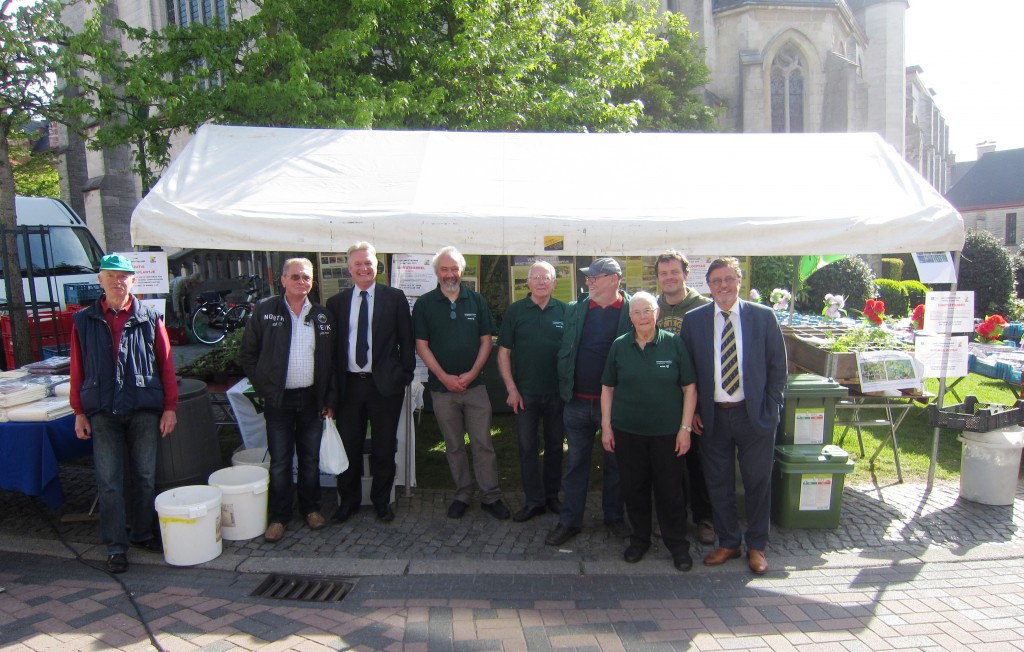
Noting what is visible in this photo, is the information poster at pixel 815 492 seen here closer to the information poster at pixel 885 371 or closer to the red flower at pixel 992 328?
the information poster at pixel 885 371

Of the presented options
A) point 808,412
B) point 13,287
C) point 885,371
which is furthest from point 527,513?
point 13,287

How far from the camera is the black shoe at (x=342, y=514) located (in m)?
4.73

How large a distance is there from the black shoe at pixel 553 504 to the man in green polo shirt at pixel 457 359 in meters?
0.31

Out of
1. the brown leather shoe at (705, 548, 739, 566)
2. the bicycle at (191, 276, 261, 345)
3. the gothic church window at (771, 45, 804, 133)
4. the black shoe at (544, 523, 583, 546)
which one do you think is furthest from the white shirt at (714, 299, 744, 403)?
the gothic church window at (771, 45, 804, 133)

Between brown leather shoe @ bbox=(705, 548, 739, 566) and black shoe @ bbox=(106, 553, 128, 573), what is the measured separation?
3.55 m

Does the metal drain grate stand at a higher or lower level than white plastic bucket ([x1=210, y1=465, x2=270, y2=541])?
lower

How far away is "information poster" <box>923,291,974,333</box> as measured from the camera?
503 cm

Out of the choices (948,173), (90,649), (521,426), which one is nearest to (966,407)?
(521,426)

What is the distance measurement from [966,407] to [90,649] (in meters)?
5.83

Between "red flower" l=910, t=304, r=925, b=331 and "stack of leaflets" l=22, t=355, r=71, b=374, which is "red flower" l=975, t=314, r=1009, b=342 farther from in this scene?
"stack of leaflets" l=22, t=355, r=71, b=374

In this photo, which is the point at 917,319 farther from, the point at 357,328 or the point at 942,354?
the point at 357,328

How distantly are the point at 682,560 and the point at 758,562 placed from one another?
445 millimetres

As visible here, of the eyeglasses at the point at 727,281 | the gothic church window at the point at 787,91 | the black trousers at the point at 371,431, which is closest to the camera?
the eyeglasses at the point at 727,281

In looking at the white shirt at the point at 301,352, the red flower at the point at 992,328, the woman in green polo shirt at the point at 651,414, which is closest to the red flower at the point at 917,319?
the red flower at the point at 992,328
